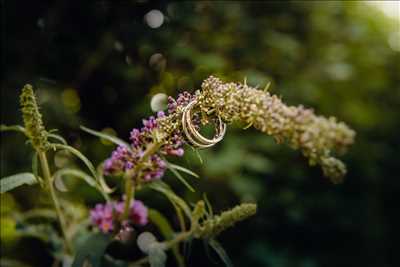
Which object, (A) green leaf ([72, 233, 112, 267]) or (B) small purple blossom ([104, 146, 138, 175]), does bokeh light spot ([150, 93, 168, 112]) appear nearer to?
(B) small purple blossom ([104, 146, 138, 175])

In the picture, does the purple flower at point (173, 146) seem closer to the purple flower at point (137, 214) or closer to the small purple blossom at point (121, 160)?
the small purple blossom at point (121, 160)

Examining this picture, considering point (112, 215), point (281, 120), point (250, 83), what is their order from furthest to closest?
point (250, 83)
point (112, 215)
point (281, 120)

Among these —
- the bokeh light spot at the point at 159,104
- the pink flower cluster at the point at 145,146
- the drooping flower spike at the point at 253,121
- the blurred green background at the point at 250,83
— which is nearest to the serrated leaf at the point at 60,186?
the blurred green background at the point at 250,83

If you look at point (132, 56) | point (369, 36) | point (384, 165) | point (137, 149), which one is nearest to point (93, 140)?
point (132, 56)

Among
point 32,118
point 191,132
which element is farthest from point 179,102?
point 32,118

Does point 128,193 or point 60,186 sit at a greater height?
point 60,186

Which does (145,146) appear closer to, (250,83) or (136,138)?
(136,138)

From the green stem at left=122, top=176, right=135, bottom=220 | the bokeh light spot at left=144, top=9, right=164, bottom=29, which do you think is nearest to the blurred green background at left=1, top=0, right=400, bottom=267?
the bokeh light spot at left=144, top=9, right=164, bottom=29
